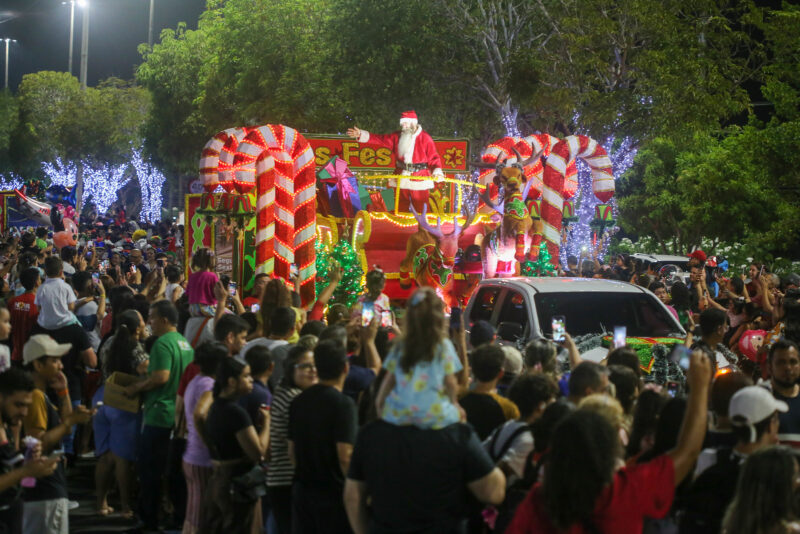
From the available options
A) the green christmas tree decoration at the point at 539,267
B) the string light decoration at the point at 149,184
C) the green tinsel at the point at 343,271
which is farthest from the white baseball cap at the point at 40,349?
the string light decoration at the point at 149,184

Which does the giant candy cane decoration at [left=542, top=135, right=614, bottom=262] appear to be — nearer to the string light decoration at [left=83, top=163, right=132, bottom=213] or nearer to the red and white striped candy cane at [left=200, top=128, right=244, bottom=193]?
the red and white striped candy cane at [left=200, top=128, right=244, bottom=193]

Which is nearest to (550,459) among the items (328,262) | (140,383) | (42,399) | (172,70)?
(42,399)

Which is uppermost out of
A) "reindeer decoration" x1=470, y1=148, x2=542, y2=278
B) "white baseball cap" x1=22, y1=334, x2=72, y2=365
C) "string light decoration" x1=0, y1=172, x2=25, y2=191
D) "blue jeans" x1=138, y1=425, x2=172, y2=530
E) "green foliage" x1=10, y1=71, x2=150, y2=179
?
"green foliage" x1=10, y1=71, x2=150, y2=179

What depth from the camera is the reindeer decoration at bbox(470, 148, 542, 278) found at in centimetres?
1667

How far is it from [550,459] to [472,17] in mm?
28551

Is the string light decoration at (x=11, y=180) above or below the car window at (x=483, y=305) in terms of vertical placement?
above

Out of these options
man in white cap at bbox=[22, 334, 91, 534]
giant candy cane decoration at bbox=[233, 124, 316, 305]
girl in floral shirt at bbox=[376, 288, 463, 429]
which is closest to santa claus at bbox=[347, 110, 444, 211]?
giant candy cane decoration at bbox=[233, 124, 316, 305]

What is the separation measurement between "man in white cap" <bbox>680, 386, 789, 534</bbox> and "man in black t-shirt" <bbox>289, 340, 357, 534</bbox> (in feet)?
5.39

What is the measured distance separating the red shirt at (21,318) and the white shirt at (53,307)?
530 mm

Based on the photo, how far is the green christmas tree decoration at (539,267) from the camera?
16.8 m

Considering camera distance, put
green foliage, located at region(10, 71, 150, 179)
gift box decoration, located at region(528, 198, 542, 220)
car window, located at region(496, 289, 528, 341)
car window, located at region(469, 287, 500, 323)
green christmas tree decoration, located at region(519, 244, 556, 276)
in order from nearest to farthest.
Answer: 1. car window, located at region(496, 289, 528, 341)
2. car window, located at region(469, 287, 500, 323)
3. green christmas tree decoration, located at region(519, 244, 556, 276)
4. gift box decoration, located at region(528, 198, 542, 220)
5. green foliage, located at region(10, 71, 150, 179)

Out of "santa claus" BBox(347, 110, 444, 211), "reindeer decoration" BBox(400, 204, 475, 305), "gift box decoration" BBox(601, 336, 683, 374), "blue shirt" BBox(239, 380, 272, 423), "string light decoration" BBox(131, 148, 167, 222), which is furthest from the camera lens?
"string light decoration" BBox(131, 148, 167, 222)

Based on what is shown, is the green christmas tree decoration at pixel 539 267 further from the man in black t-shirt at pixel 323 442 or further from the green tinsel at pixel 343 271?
the man in black t-shirt at pixel 323 442

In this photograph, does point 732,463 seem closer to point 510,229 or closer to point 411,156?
point 510,229
